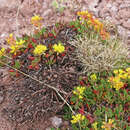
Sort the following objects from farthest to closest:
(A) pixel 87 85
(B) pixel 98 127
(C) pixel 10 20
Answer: (C) pixel 10 20
(A) pixel 87 85
(B) pixel 98 127

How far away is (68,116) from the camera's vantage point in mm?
3186

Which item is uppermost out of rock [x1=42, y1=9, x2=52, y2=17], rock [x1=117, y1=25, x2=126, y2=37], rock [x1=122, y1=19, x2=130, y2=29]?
rock [x1=42, y1=9, x2=52, y2=17]

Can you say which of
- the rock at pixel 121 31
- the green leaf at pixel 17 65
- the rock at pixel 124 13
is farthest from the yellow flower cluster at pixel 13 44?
the rock at pixel 124 13

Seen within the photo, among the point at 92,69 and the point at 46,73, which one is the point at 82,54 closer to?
the point at 92,69

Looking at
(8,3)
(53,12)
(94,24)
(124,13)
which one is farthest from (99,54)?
(8,3)

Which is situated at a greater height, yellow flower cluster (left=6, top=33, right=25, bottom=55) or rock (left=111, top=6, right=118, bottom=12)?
rock (left=111, top=6, right=118, bottom=12)

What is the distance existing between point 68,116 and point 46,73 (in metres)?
0.72

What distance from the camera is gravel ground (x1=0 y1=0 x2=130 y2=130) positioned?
4.89m

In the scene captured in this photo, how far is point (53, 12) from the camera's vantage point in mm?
5289

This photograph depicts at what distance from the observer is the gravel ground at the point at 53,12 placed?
192 inches

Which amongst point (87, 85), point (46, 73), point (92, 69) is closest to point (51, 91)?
point (46, 73)

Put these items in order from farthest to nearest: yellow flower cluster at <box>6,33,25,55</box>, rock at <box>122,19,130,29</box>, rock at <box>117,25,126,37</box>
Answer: rock at <box>122,19,130,29</box> < rock at <box>117,25,126,37</box> < yellow flower cluster at <box>6,33,25,55</box>

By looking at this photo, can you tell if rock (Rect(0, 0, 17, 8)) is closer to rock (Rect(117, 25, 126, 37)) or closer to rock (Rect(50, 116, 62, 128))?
rock (Rect(117, 25, 126, 37))

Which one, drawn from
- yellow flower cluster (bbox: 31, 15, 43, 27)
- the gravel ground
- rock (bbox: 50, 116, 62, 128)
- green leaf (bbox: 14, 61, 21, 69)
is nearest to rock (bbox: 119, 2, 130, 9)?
the gravel ground
